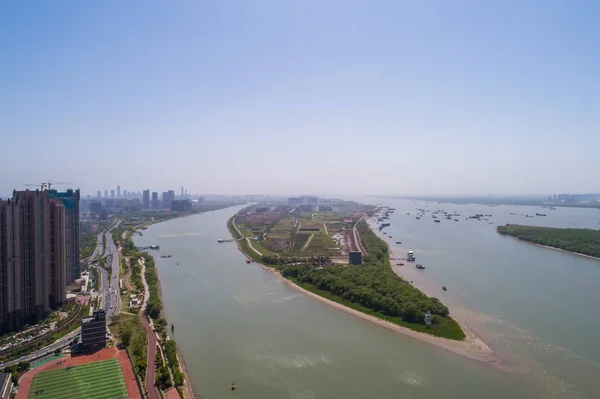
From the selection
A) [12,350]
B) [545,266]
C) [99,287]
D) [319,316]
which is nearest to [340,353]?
[319,316]

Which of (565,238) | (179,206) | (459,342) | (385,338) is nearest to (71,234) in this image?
(385,338)

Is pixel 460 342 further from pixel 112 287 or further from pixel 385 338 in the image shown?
pixel 112 287

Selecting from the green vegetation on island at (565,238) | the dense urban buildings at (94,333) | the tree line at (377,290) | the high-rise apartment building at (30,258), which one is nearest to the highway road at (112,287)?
the high-rise apartment building at (30,258)

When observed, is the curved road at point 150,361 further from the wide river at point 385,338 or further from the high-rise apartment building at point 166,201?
the high-rise apartment building at point 166,201

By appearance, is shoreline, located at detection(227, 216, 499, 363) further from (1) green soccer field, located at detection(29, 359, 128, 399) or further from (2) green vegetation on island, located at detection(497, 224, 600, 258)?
(2) green vegetation on island, located at detection(497, 224, 600, 258)

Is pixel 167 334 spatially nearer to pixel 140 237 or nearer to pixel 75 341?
pixel 75 341

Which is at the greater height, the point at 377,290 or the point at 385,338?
the point at 377,290
